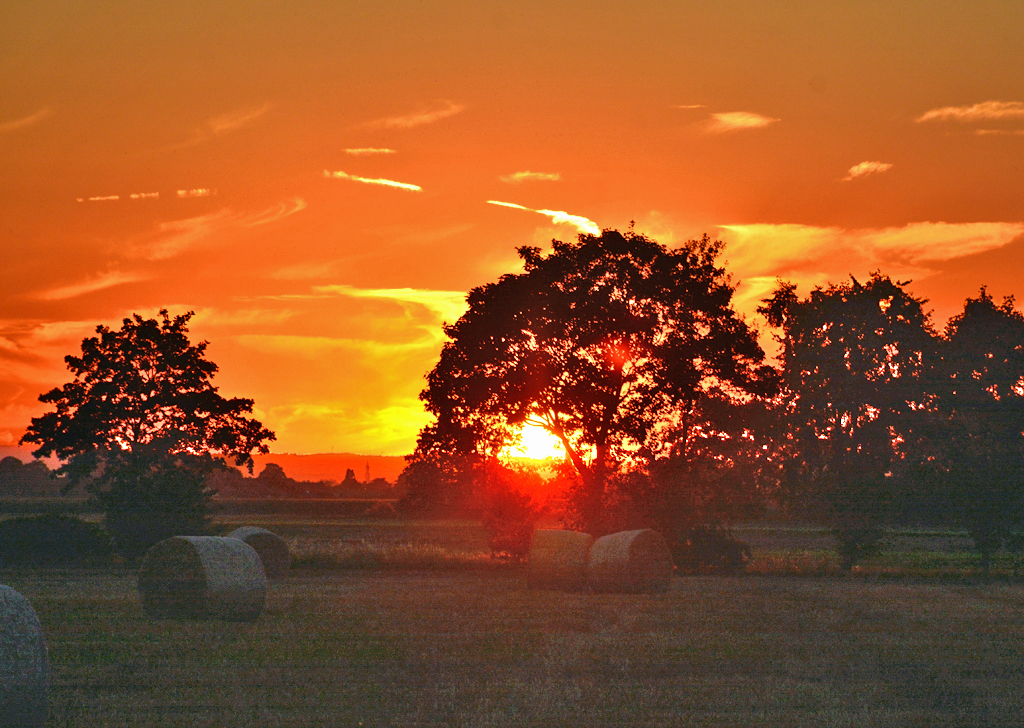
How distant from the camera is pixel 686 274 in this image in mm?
43469

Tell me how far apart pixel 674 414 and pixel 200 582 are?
88.1ft

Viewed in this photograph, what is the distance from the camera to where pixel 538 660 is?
48.6 feet

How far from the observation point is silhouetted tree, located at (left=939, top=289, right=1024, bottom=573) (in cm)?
4241

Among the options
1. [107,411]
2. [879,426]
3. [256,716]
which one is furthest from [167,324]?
[256,716]

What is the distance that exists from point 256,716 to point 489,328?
3237 cm

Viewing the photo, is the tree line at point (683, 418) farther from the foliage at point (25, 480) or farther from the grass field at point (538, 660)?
the foliage at point (25, 480)

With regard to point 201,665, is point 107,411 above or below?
above

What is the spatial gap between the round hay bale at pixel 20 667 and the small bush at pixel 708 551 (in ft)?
106

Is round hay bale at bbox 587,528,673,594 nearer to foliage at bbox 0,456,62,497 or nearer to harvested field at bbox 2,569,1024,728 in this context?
harvested field at bbox 2,569,1024,728

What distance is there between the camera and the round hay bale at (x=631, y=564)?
2869 cm

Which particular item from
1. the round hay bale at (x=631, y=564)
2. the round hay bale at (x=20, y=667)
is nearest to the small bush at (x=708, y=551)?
the round hay bale at (x=631, y=564)

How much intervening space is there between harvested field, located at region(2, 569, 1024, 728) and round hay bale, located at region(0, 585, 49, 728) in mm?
475

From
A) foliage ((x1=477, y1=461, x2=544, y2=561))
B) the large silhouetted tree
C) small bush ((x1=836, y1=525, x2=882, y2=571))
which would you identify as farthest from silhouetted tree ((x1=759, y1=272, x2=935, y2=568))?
foliage ((x1=477, y1=461, x2=544, y2=561))

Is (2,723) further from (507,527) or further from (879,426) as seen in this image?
(879,426)
